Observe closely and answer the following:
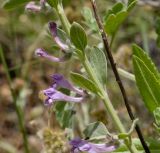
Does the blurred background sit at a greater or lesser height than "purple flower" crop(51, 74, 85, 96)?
lesser

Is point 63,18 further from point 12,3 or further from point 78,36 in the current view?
point 12,3

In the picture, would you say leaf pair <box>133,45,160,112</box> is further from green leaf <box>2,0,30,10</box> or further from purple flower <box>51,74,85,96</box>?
green leaf <box>2,0,30,10</box>

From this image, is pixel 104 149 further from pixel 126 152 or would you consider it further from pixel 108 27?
pixel 108 27

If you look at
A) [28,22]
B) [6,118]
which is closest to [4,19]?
[28,22]

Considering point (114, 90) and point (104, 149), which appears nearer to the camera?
point (104, 149)

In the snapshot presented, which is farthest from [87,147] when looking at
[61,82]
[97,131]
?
[61,82]

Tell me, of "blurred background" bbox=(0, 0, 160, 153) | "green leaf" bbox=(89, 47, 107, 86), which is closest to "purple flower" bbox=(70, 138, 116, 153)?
"green leaf" bbox=(89, 47, 107, 86)
